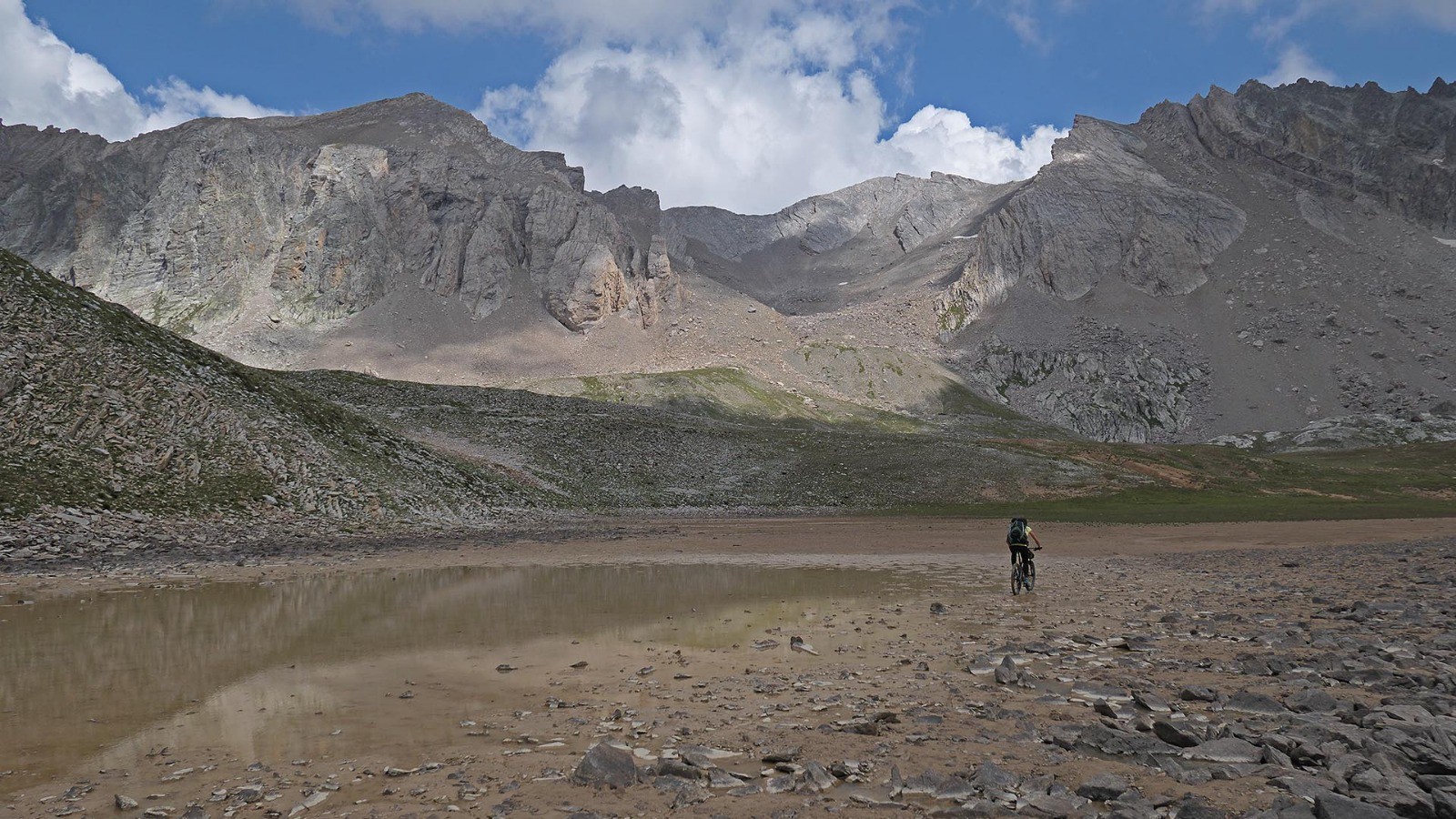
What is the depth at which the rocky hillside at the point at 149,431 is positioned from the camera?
1388 inches

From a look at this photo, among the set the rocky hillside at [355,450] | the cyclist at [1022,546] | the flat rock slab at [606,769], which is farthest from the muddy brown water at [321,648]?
the rocky hillside at [355,450]

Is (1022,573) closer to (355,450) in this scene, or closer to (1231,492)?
(355,450)

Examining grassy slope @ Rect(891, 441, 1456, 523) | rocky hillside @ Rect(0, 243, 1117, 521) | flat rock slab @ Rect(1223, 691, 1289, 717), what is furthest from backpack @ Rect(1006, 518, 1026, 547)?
grassy slope @ Rect(891, 441, 1456, 523)

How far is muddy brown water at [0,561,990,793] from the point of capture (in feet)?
35.6

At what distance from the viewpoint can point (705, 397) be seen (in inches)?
6781

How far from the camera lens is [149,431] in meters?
39.3

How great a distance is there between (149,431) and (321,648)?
30.4m

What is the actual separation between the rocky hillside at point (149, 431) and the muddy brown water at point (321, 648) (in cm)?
1501

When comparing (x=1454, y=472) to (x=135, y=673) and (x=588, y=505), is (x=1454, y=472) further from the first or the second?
(x=135, y=673)

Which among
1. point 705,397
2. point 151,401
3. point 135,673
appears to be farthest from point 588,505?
point 705,397

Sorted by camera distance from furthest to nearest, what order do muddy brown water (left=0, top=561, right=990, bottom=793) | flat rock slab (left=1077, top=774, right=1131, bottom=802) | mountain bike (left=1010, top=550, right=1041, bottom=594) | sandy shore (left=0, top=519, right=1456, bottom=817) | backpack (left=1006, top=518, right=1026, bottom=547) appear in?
backpack (left=1006, top=518, right=1026, bottom=547)
mountain bike (left=1010, top=550, right=1041, bottom=594)
muddy brown water (left=0, top=561, right=990, bottom=793)
sandy shore (left=0, top=519, right=1456, bottom=817)
flat rock slab (left=1077, top=774, right=1131, bottom=802)

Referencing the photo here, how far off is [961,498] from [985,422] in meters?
115

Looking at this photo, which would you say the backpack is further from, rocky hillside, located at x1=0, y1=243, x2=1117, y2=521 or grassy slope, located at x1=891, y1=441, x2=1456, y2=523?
grassy slope, located at x1=891, y1=441, x2=1456, y2=523

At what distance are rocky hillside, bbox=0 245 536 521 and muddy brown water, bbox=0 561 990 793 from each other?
49.2ft
